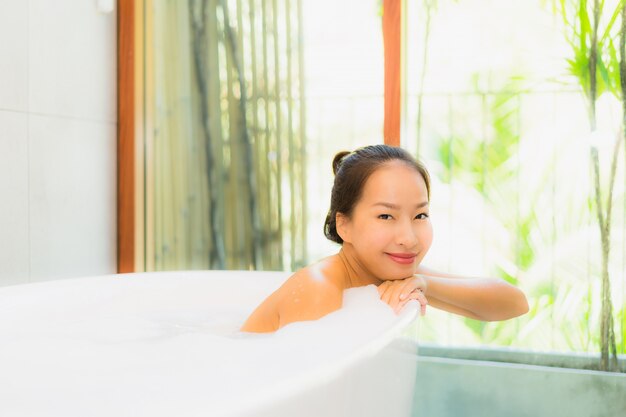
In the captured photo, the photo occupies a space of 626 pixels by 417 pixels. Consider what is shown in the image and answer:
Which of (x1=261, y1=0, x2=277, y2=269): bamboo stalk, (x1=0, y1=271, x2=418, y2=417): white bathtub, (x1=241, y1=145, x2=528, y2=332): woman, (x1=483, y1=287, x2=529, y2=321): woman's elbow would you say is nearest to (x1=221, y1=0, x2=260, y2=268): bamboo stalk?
(x1=261, y1=0, x2=277, y2=269): bamboo stalk

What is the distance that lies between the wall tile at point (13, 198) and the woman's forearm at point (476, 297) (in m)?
1.42

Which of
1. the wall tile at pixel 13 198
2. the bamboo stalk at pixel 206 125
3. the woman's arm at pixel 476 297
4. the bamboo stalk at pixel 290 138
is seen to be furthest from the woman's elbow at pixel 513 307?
the wall tile at pixel 13 198

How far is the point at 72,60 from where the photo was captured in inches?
97.8

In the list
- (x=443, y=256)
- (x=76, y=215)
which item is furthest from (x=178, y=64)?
(x=443, y=256)

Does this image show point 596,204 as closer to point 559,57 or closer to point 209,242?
point 559,57

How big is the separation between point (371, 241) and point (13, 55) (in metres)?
1.49

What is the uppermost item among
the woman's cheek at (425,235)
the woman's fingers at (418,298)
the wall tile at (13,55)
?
the wall tile at (13,55)

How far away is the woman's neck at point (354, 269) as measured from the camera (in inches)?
56.0

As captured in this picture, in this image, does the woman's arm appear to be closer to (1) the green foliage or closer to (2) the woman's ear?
(2) the woman's ear

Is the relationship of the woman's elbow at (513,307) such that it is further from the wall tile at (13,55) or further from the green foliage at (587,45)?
the wall tile at (13,55)

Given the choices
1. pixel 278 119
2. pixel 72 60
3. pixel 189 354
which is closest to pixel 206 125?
pixel 278 119

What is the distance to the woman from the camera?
129 centimetres

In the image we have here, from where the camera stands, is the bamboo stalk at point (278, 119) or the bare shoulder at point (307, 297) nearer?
the bare shoulder at point (307, 297)

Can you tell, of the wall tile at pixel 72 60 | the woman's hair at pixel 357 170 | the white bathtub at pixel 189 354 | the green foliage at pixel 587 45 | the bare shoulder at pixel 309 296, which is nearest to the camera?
the white bathtub at pixel 189 354
